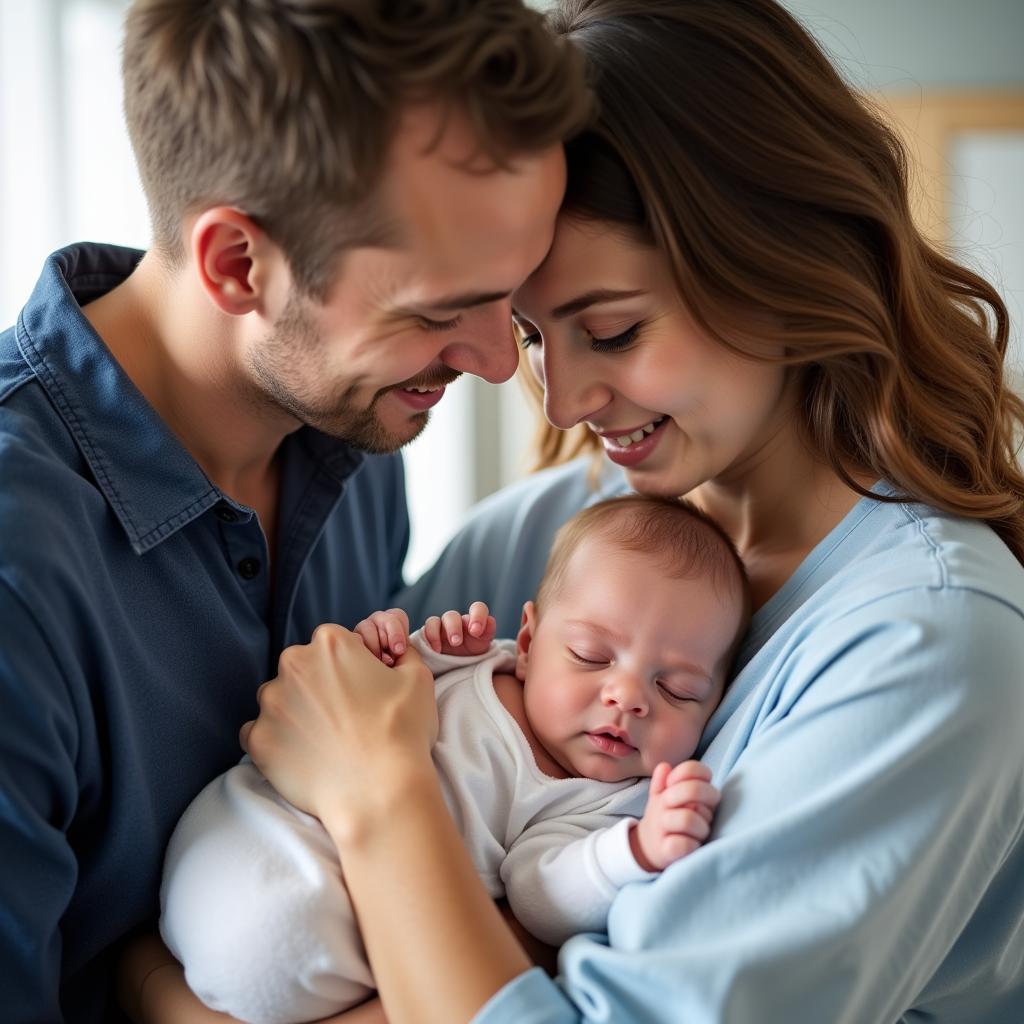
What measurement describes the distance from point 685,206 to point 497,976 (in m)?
0.90

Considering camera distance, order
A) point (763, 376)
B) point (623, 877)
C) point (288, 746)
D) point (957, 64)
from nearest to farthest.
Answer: point (623, 877) → point (288, 746) → point (763, 376) → point (957, 64)

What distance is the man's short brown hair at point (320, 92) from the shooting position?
→ 4.10 feet

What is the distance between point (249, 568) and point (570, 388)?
0.51 metres

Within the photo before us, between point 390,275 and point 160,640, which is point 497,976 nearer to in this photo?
point 160,640

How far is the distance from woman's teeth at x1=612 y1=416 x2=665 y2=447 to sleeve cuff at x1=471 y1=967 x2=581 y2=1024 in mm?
740

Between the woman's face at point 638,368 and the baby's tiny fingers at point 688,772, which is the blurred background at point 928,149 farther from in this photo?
the baby's tiny fingers at point 688,772

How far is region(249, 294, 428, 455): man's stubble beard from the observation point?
1.44 metres

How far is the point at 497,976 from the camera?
119 centimetres

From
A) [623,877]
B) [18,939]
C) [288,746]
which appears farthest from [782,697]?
[18,939]

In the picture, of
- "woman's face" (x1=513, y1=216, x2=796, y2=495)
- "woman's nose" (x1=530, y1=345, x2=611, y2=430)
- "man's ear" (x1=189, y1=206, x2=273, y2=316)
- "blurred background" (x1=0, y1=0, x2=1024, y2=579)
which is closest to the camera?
"man's ear" (x1=189, y1=206, x2=273, y2=316)

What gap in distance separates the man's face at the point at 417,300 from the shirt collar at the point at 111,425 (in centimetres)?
16

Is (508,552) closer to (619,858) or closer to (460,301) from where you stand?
(460,301)

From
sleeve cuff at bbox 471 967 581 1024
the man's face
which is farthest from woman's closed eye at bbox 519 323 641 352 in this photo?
sleeve cuff at bbox 471 967 581 1024

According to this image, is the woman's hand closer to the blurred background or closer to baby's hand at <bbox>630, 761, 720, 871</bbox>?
baby's hand at <bbox>630, 761, 720, 871</bbox>
